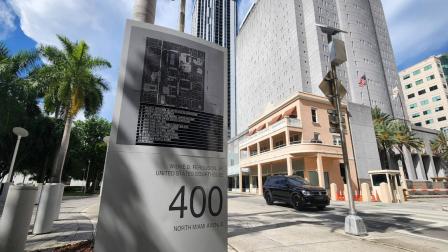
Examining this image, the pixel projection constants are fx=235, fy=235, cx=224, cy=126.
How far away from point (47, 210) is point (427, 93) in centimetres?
9170

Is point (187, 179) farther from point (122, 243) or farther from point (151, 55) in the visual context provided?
point (151, 55)

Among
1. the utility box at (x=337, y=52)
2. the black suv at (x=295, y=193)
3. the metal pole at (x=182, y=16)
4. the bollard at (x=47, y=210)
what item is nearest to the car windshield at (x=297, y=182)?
the black suv at (x=295, y=193)

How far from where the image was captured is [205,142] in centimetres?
279

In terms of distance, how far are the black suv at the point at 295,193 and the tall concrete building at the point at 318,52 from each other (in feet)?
122

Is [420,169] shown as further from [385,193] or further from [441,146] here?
[385,193]

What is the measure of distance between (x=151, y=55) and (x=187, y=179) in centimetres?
149

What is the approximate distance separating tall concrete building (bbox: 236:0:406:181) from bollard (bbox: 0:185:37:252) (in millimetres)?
48361

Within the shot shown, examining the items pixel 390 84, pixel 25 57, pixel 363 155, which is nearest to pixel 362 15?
pixel 390 84

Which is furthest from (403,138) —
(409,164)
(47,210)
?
(47,210)

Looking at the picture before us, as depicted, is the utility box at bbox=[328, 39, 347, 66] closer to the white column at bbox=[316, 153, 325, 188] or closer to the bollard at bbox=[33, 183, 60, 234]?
the bollard at bbox=[33, 183, 60, 234]

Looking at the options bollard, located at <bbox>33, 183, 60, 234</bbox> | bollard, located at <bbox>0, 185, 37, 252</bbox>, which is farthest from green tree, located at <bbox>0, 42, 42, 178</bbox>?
bollard, located at <bbox>0, 185, 37, 252</bbox>

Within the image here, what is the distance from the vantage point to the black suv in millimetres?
11875

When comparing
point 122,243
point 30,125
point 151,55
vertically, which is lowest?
point 122,243

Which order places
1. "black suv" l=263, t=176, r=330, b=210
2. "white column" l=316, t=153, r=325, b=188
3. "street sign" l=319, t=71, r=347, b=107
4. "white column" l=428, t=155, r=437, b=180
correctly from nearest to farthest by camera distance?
"street sign" l=319, t=71, r=347, b=107 < "black suv" l=263, t=176, r=330, b=210 < "white column" l=316, t=153, r=325, b=188 < "white column" l=428, t=155, r=437, b=180
